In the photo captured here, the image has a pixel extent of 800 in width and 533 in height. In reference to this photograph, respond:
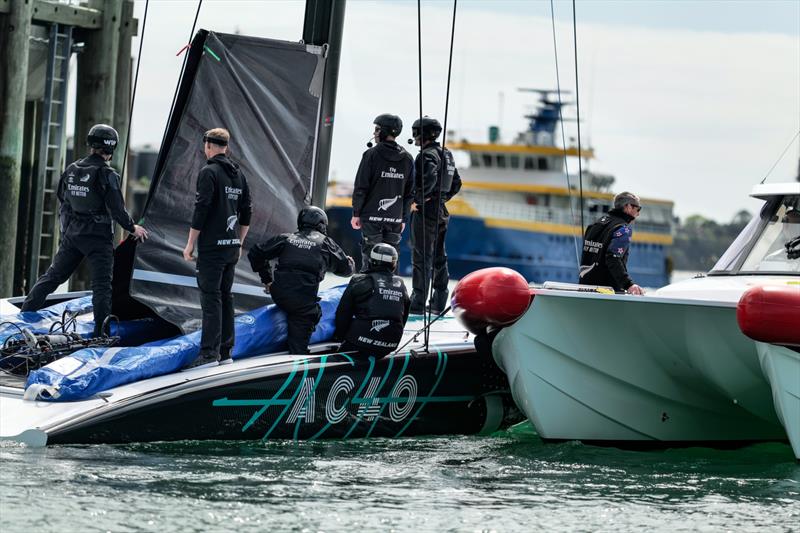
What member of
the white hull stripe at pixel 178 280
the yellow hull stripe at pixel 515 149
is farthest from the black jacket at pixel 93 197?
the yellow hull stripe at pixel 515 149

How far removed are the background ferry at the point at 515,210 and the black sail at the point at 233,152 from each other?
41943 millimetres

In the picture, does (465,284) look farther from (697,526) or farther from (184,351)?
(697,526)

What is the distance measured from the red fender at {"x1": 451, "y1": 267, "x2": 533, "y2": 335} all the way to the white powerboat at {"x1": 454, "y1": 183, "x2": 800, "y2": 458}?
0.45ft

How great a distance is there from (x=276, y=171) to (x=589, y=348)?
9.87 ft

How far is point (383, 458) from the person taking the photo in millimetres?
9508

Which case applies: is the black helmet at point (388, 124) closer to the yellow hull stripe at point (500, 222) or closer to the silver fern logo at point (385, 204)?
the silver fern logo at point (385, 204)

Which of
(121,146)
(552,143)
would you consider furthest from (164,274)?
(552,143)

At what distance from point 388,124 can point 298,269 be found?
85.7 inches

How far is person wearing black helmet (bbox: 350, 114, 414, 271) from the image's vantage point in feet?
39.6

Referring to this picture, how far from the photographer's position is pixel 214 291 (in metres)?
9.89

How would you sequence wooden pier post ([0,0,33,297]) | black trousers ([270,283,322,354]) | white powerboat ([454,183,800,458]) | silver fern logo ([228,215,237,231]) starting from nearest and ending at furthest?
1. white powerboat ([454,183,800,458])
2. silver fern logo ([228,215,237,231])
3. black trousers ([270,283,322,354])
4. wooden pier post ([0,0,33,297])

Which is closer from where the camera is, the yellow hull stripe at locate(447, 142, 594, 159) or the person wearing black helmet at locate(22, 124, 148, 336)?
the person wearing black helmet at locate(22, 124, 148, 336)

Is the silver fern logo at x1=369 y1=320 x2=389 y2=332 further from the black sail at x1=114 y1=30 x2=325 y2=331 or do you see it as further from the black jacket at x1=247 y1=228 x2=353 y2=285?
the black sail at x1=114 y1=30 x2=325 y2=331

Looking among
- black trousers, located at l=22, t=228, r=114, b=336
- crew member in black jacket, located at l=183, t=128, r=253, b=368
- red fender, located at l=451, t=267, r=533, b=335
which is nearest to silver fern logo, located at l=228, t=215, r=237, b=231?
crew member in black jacket, located at l=183, t=128, r=253, b=368
